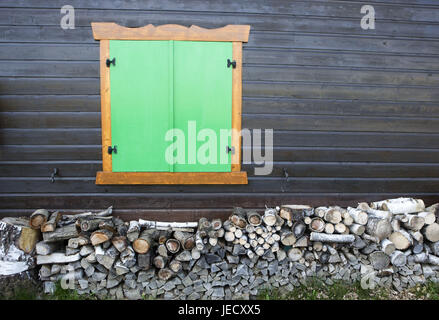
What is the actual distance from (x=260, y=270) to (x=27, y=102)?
3.20 metres

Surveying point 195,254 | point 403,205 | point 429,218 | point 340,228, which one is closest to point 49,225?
point 195,254

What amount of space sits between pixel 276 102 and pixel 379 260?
6.83ft

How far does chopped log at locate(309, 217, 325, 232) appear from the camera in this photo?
119 inches

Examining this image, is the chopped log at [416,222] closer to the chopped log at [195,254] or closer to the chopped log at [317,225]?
the chopped log at [317,225]

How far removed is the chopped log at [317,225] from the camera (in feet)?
9.91

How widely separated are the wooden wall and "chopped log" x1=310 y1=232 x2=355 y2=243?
1.69ft

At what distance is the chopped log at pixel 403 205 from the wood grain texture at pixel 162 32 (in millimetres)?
2604

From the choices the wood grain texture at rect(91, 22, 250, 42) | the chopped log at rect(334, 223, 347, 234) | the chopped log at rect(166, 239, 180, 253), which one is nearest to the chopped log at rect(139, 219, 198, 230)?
the chopped log at rect(166, 239, 180, 253)

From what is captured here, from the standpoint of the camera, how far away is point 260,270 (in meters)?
3.10

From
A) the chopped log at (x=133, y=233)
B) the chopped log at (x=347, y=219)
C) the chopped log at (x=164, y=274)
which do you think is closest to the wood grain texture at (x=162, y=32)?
the chopped log at (x=133, y=233)

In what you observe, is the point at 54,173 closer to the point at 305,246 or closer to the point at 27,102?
the point at 27,102

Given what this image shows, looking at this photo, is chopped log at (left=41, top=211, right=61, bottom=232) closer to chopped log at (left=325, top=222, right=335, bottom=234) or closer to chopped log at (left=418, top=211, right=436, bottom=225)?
chopped log at (left=325, top=222, right=335, bottom=234)
